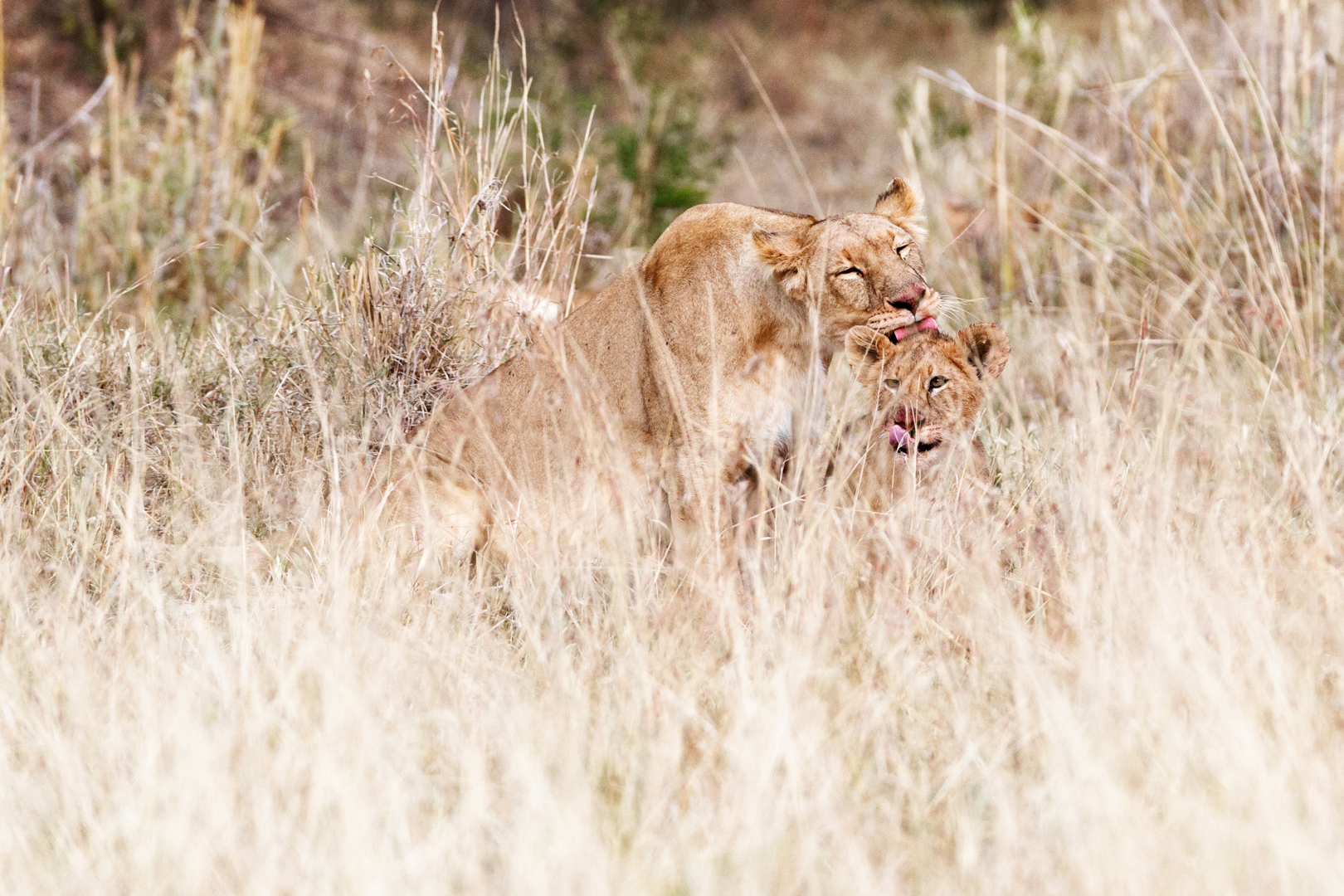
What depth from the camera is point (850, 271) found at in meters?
3.59

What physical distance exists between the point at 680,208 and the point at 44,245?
2.87 metres

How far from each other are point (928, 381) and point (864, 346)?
8.3 inches

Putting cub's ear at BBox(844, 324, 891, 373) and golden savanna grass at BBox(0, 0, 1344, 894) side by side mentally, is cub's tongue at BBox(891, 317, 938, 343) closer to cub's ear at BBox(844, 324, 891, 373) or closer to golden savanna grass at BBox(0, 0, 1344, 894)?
cub's ear at BBox(844, 324, 891, 373)

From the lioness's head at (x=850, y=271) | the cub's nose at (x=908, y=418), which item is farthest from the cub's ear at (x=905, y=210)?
the cub's nose at (x=908, y=418)

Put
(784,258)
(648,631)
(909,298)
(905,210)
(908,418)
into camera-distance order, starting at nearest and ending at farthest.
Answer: (648,631) < (909,298) < (784,258) < (908,418) < (905,210)

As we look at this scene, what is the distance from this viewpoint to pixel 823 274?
3.59 metres

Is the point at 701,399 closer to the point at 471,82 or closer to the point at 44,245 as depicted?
the point at 44,245

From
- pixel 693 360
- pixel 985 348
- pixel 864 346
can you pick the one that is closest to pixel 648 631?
pixel 693 360

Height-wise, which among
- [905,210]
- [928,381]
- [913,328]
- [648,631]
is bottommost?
[648,631]

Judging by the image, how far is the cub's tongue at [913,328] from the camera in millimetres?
3568

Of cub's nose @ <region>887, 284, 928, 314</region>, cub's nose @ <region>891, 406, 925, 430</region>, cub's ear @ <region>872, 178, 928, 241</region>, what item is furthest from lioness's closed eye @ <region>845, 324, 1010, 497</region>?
cub's ear @ <region>872, 178, 928, 241</region>

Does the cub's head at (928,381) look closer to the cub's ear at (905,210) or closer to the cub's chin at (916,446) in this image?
the cub's chin at (916,446)

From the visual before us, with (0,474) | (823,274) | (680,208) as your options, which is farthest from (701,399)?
(680,208)

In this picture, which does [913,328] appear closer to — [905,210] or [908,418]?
[908,418]
